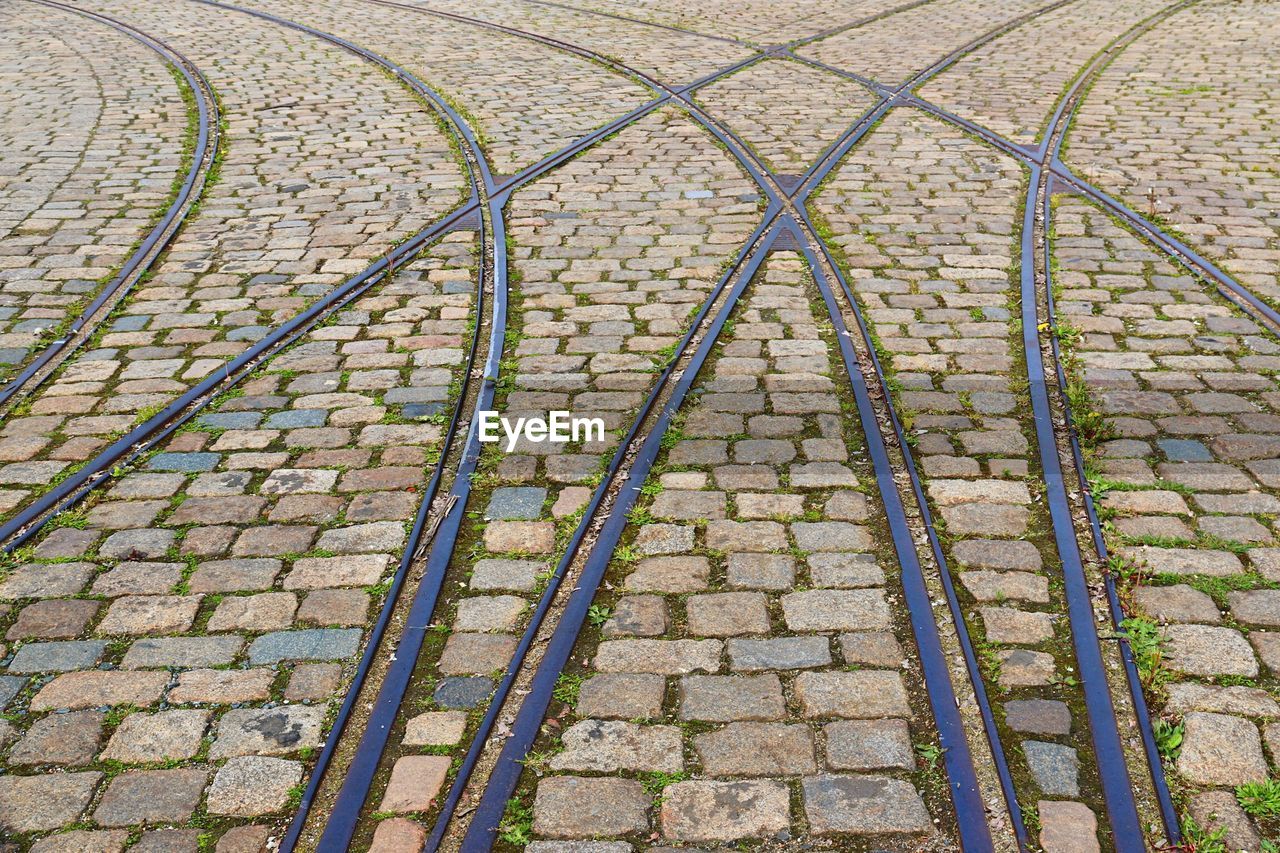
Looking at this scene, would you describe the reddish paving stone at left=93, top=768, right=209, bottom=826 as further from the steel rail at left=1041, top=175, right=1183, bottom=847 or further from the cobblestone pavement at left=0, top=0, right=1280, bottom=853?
the steel rail at left=1041, top=175, right=1183, bottom=847

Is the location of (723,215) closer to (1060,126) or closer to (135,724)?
(1060,126)

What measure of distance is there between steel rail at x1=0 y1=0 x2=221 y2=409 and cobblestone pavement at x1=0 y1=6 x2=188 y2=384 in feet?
0.30

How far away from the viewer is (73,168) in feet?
27.2

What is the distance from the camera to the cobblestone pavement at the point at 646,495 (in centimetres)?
296

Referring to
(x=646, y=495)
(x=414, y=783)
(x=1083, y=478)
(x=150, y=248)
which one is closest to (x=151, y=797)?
(x=414, y=783)

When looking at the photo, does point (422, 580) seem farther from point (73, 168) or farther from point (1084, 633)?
point (73, 168)

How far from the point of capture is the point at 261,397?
505cm

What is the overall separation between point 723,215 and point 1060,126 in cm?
363

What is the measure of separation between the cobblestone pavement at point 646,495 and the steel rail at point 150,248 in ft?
0.34

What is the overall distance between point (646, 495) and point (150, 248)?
4173 millimetres

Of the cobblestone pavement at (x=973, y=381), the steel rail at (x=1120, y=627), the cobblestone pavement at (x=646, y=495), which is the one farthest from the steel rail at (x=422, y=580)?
the steel rail at (x=1120, y=627)

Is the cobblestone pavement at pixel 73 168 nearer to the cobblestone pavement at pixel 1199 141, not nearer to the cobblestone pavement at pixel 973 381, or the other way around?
the cobblestone pavement at pixel 973 381

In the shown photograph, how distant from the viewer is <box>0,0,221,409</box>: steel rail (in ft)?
17.3

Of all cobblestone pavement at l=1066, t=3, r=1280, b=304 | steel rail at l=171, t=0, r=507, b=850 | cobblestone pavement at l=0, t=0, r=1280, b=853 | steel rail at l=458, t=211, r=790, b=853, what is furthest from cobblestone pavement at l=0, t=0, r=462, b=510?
cobblestone pavement at l=1066, t=3, r=1280, b=304
